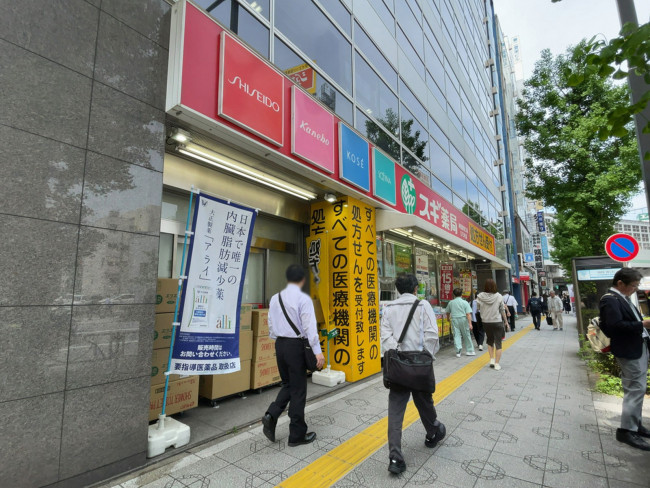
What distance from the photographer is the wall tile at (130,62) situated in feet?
10.5

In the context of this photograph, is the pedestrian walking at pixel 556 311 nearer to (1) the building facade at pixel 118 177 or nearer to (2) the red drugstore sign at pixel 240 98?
(1) the building facade at pixel 118 177

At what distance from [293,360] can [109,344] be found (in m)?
1.71

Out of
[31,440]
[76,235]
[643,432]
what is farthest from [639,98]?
[31,440]

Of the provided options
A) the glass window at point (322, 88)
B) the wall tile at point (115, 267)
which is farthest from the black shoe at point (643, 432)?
the glass window at point (322, 88)

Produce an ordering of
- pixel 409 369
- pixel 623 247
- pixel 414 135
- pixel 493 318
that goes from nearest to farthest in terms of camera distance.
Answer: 1. pixel 409 369
2. pixel 623 247
3. pixel 493 318
4. pixel 414 135

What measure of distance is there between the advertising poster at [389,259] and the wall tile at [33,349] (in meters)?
A: 6.99

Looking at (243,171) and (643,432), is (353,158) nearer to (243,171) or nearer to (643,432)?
(243,171)

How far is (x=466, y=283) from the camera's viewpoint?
1367 cm

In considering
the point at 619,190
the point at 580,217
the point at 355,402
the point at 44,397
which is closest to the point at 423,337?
the point at 355,402

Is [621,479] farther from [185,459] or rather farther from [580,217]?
[580,217]

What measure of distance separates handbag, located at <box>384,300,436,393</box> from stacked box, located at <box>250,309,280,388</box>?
248 centimetres

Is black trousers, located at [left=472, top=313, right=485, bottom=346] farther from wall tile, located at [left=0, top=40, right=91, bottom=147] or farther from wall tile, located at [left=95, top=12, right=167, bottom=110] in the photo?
wall tile, located at [left=0, top=40, right=91, bottom=147]

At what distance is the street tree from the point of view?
1270 centimetres

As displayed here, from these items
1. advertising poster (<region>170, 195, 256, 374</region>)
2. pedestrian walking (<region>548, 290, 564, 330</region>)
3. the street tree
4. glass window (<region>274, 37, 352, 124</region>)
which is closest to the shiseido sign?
glass window (<region>274, 37, 352, 124</region>)
